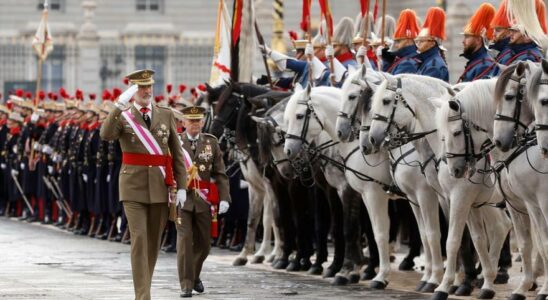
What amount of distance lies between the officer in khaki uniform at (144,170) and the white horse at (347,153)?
3038 millimetres

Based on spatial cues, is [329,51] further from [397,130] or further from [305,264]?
[397,130]

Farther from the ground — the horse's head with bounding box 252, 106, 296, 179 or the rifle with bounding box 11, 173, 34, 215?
the horse's head with bounding box 252, 106, 296, 179

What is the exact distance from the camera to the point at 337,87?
17188mm

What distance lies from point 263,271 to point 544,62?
5929mm

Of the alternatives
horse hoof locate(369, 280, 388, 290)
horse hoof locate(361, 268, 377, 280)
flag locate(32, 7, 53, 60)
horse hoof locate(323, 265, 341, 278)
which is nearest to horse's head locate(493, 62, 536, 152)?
horse hoof locate(369, 280, 388, 290)

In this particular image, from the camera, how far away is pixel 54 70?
44188mm

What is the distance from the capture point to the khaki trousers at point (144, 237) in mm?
12430

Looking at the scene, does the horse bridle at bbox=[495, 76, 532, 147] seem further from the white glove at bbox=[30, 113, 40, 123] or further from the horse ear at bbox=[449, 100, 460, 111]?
the white glove at bbox=[30, 113, 40, 123]

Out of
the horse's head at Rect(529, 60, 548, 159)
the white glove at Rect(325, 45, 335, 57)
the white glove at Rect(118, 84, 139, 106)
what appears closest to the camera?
the horse's head at Rect(529, 60, 548, 159)

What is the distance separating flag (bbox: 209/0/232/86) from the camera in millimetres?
21188

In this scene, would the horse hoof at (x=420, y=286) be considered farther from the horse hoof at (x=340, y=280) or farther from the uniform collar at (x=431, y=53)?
the uniform collar at (x=431, y=53)

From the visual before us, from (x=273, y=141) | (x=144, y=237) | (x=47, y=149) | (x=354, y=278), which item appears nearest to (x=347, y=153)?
(x=354, y=278)

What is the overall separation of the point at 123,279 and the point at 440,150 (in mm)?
3743

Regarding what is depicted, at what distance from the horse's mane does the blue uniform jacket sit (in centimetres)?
191
